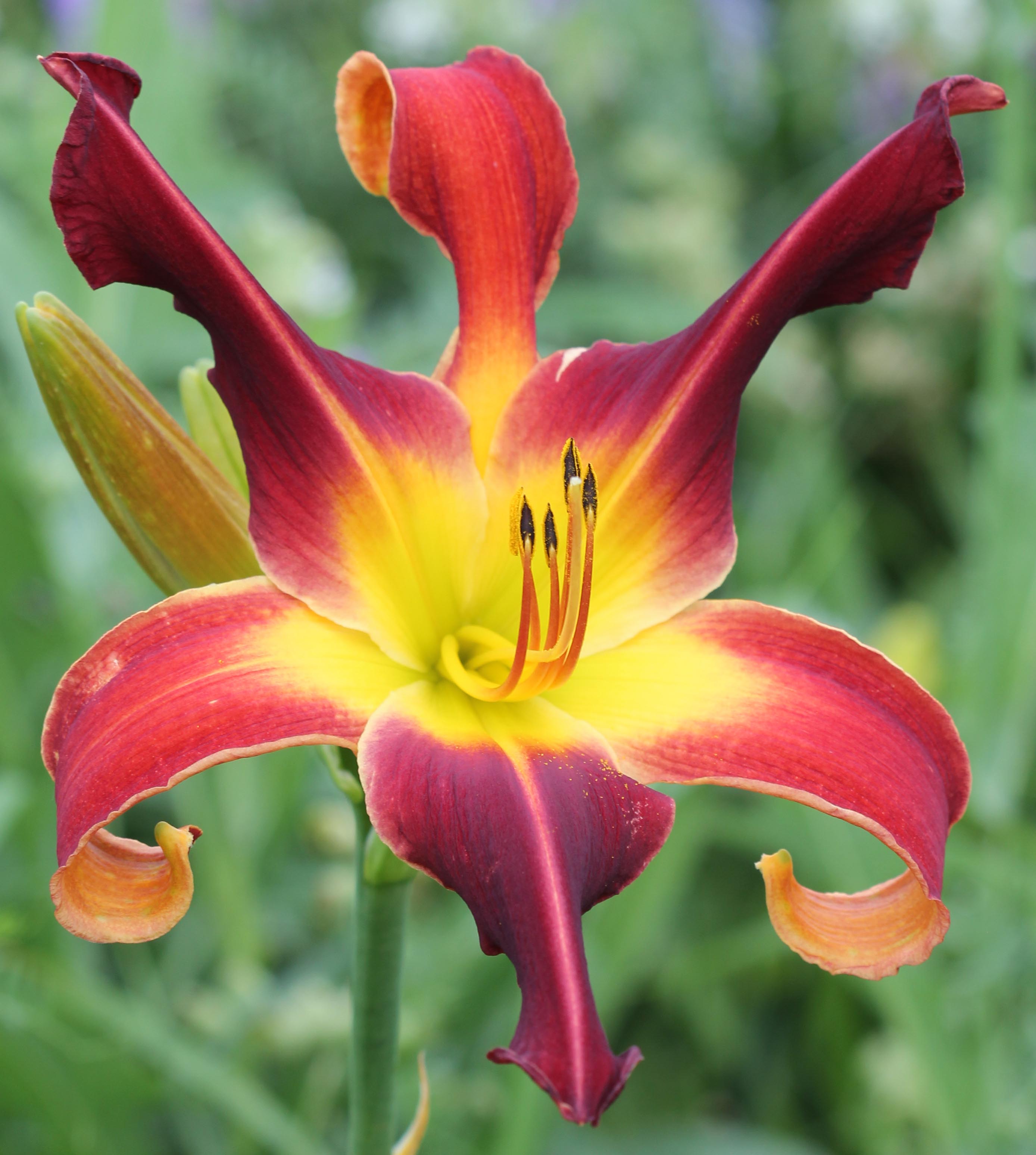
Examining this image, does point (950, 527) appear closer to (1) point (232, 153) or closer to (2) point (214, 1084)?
(1) point (232, 153)

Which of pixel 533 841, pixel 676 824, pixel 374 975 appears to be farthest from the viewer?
pixel 676 824

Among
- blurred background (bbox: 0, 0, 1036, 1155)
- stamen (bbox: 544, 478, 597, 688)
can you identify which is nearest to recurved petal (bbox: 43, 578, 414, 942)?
stamen (bbox: 544, 478, 597, 688)

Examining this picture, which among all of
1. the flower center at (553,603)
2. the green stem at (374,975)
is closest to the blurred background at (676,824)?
the green stem at (374,975)

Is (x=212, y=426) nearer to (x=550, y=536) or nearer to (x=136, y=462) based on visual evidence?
(x=136, y=462)

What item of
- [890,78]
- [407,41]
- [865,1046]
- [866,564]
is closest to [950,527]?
[866,564]

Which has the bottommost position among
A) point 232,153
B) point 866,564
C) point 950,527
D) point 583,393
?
point 950,527

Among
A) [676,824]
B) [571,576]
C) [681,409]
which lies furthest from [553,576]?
[676,824]

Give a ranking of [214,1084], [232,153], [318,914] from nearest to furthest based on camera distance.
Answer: [214,1084], [318,914], [232,153]
